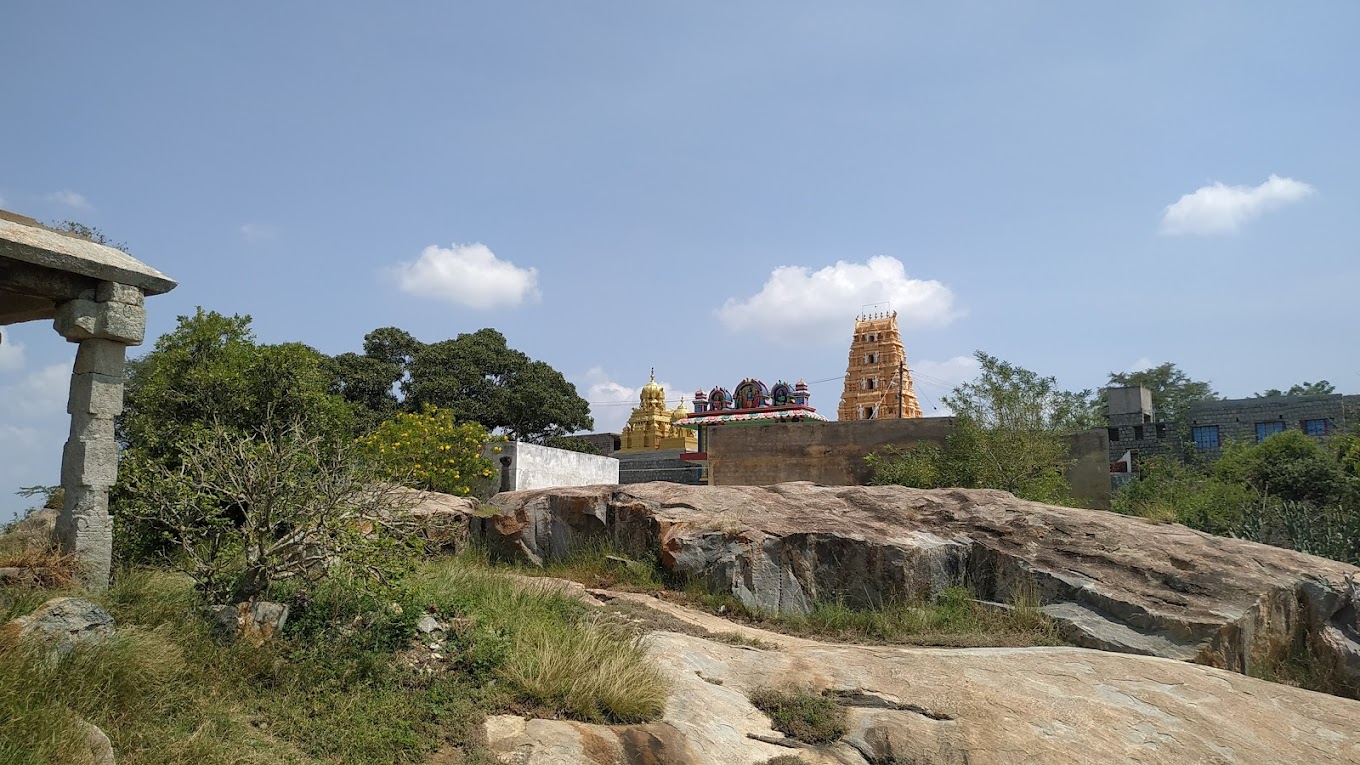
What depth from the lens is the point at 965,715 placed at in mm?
6508

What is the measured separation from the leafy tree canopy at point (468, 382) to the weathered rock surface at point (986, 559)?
80.2 feet

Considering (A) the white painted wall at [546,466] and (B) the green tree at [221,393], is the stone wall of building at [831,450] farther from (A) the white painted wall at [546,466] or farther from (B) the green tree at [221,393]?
(B) the green tree at [221,393]

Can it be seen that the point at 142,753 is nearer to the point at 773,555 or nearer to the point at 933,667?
the point at 933,667

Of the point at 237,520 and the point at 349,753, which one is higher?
the point at 237,520

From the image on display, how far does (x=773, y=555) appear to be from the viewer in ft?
34.8

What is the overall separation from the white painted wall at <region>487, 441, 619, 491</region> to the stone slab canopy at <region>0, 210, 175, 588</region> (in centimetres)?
1056

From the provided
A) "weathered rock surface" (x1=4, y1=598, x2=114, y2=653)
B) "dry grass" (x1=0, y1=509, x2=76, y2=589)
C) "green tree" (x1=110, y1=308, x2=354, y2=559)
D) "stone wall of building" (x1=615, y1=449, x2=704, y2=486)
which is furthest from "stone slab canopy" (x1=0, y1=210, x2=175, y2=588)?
"stone wall of building" (x1=615, y1=449, x2=704, y2=486)

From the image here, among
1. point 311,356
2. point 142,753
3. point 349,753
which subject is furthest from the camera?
point 311,356

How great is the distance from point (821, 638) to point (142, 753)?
6.46 metres

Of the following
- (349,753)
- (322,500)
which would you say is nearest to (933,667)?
(349,753)

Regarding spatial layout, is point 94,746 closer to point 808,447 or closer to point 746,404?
point 808,447

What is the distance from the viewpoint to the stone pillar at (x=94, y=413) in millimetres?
7090

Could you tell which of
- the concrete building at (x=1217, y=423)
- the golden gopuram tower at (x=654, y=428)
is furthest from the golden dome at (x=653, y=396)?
the concrete building at (x=1217, y=423)

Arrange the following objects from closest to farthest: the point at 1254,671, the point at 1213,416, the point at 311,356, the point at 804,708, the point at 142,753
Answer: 1. the point at 142,753
2. the point at 804,708
3. the point at 1254,671
4. the point at 311,356
5. the point at 1213,416
